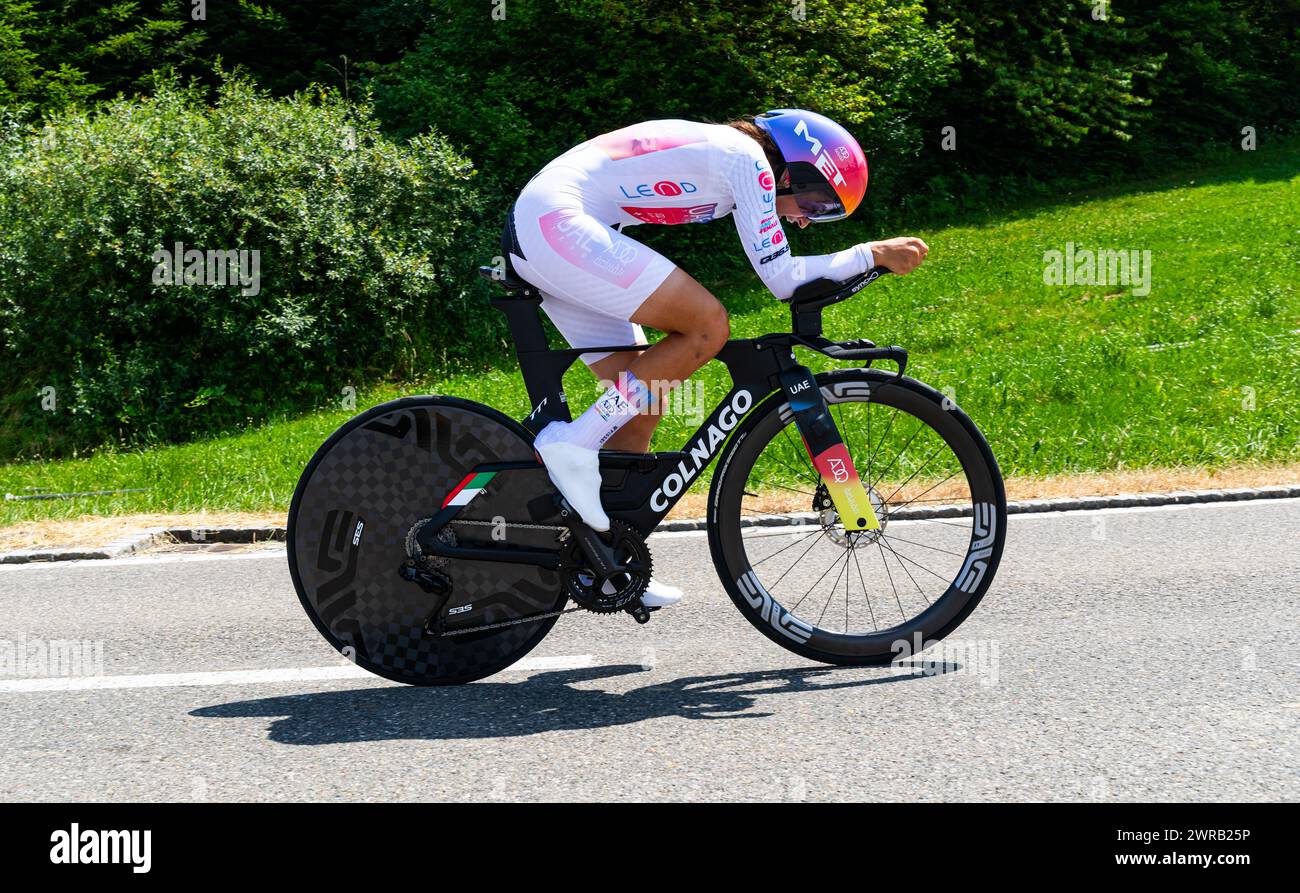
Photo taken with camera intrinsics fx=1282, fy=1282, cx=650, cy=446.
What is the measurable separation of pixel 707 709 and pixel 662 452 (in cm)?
91

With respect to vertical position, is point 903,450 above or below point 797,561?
above

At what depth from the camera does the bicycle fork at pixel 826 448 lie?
4.49m

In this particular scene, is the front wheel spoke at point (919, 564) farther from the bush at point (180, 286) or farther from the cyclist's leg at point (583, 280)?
the bush at point (180, 286)

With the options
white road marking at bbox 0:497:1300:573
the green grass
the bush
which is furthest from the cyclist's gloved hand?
the bush

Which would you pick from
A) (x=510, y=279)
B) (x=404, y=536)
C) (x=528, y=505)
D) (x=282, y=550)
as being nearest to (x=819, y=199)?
(x=510, y=279)

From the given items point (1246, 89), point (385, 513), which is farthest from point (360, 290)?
point (1246, 89)

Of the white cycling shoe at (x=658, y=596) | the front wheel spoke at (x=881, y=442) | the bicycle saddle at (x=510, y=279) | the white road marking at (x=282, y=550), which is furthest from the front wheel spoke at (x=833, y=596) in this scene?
the white road marking at (x=282, y=550)

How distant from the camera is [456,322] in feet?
52.8

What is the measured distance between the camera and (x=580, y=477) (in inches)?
172

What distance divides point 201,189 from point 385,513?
430 inches

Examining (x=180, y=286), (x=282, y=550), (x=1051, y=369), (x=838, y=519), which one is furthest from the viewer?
(x=180, y=286)

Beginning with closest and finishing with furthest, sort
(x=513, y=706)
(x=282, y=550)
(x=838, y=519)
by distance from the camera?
(x=513, y=706) → (x=838, y=519) → (x=282, y=550)

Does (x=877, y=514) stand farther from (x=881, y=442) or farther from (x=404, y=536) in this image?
(x=404, y=536)

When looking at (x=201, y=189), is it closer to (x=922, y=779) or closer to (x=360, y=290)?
(x=360, y=290)
